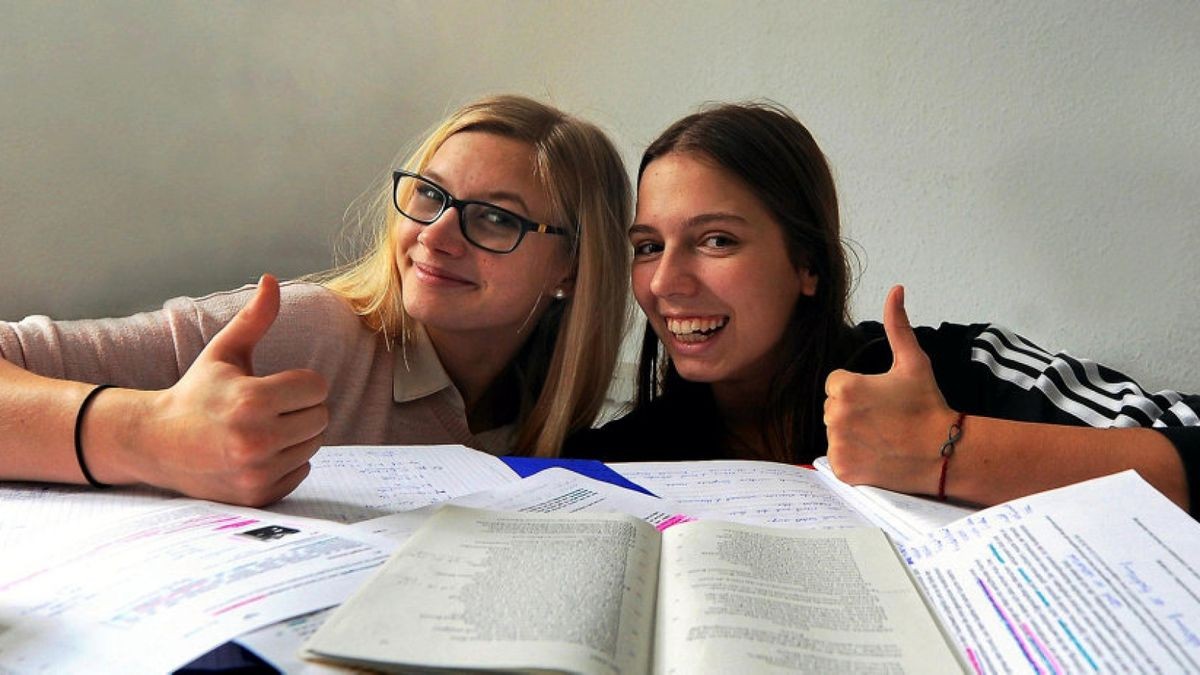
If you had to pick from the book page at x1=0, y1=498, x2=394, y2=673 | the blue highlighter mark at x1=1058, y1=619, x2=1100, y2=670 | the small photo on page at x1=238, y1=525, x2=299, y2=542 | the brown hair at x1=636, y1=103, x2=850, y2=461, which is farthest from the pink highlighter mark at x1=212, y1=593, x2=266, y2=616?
the brown hair at x1=636, y1=103, x2=850, y2=461

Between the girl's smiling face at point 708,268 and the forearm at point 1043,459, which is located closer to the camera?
→ the forearm at point 1043,459

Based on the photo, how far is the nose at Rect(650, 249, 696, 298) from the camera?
1.12 meters

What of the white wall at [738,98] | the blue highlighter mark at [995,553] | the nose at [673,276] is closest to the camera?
the blue highlighter mark at [995,553]

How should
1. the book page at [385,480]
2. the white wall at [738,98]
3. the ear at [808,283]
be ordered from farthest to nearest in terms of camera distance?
the white wall at [738,98], the ear at [808,283], the book page at [385,480]

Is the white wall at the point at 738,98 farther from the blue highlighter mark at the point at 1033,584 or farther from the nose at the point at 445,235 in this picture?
the blue highlighter mark at the point at 1033,584

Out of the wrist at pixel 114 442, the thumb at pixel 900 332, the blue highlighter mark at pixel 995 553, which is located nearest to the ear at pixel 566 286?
the thumb at pixel 900 332

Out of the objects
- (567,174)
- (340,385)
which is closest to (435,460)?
(340,385)

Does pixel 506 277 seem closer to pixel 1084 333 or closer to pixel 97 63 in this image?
pixel 97 63

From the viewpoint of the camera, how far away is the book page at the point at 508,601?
0.44m

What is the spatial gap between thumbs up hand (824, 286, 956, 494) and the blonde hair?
44 cm

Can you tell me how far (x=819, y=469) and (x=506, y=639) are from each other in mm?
554

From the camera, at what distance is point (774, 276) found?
1.17 metres

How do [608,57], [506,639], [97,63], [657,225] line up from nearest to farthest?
[506,639], [657,225], [97,63], [608,57]

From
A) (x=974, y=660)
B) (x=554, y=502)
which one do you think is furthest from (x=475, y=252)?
(x=974, y=660)
